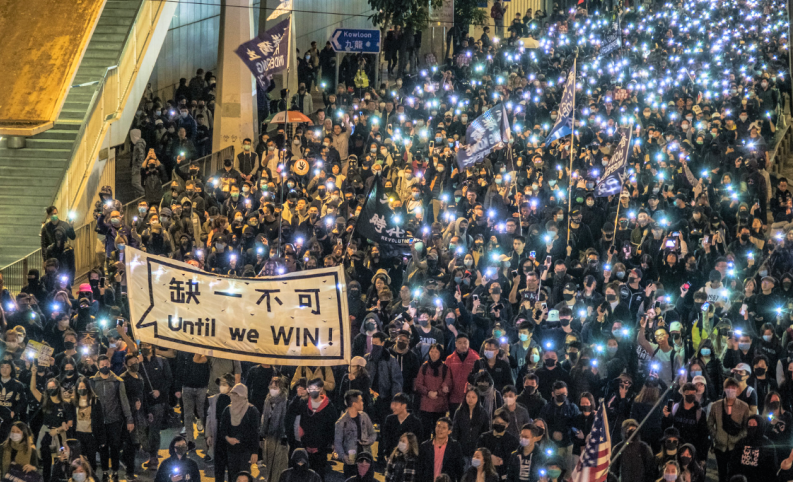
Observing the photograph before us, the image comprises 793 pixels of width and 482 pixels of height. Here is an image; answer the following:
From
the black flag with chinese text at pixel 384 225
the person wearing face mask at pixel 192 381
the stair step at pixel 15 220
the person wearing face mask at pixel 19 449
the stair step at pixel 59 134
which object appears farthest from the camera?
the stair step at pixel 59 134

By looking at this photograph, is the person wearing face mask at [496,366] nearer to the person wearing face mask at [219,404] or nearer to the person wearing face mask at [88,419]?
the person wearing face mask at [219,404]

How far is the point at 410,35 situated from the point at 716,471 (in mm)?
24820

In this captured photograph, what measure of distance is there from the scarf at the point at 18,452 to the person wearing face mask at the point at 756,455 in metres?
6.85

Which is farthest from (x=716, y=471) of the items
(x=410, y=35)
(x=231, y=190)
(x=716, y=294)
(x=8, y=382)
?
(x=410, y=35)

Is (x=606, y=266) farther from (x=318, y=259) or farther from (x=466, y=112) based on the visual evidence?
(x=466, y=112)

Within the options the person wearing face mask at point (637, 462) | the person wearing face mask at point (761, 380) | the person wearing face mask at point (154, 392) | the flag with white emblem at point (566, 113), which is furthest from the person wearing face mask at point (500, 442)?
the flag with white emblem at point (566, 113)

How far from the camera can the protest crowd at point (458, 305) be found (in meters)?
12.2

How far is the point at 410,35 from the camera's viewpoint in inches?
1448

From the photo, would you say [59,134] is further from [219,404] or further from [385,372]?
[219,404]

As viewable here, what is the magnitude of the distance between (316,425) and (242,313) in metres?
1.91

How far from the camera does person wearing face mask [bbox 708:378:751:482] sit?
12.3 m

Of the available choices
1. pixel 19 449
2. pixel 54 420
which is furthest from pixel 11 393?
pixel 19 449

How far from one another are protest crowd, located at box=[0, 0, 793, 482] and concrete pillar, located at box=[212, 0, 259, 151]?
54cm

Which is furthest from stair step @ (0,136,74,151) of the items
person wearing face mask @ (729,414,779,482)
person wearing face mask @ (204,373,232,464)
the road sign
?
person wearing face mask @ (729,414,779,482)
